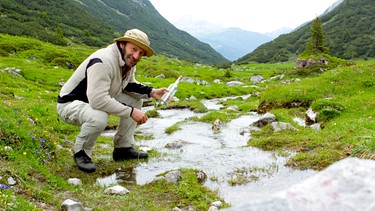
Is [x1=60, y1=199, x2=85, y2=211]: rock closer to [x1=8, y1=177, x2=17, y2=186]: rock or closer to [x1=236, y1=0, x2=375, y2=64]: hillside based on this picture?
[x1=8, y1=177, x2=17, y2=186]: rock

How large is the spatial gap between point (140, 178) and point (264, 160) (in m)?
3.79

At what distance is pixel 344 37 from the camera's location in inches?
5290

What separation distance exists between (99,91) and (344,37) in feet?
479

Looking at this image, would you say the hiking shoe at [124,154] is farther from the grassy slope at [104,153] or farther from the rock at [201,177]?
the rock at [201,177]

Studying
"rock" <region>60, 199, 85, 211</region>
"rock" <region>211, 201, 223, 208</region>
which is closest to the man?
"rock" <region>60, 199, 85, 211</region>

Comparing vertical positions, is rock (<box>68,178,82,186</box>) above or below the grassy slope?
below

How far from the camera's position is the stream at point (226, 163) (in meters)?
7.57

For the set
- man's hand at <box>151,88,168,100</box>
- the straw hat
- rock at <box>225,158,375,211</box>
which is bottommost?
man's hand at <box>151,88,168,100</box>

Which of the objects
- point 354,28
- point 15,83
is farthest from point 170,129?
point 354,28

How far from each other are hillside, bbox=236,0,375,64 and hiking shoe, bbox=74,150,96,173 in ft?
409

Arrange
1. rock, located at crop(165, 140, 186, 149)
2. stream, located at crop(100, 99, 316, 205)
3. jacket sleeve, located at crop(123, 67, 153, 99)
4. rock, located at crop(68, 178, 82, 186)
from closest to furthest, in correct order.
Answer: rock, located at crop(68, 178, 82, 186) → stream, located at crop(100, 99, 316, 205) → jacket sleeve, located at crop(123, 67, 153, 99) → rock, located at crop(165, 140, 186, 149)

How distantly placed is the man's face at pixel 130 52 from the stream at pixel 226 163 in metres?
2.97

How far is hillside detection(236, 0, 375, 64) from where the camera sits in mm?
120875

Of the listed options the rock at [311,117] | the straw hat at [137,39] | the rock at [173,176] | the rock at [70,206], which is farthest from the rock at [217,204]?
the rock at [311,117]
